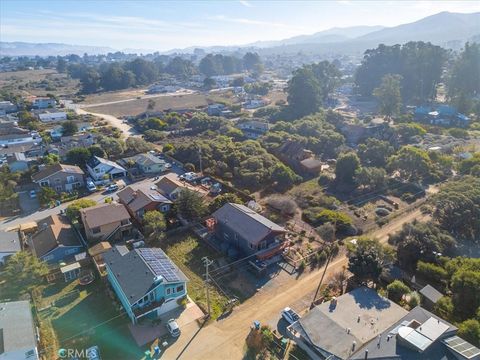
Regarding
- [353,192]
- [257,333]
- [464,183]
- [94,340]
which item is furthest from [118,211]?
[464,183]

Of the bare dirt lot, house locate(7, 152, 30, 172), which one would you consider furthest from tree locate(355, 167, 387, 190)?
the bare dirt lot

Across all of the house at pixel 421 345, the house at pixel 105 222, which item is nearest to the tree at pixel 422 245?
the house at pixel 421 345

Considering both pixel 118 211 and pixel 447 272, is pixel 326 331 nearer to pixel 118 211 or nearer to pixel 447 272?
pixel 447 272

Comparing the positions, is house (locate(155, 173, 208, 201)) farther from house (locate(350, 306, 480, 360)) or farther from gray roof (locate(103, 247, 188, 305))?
house (locate(350, 306, 480, 360))

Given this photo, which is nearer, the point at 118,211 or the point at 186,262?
the point at 186,262

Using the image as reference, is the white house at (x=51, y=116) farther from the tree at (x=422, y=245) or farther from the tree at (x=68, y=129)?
the tree at (x=422, y=245)

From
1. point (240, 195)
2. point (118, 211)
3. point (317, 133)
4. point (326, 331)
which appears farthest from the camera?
point (317, 133)
